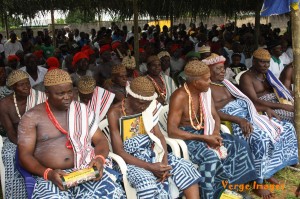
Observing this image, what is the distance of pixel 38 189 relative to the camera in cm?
288

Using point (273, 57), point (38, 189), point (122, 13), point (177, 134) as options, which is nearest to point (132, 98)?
point (177, 134)

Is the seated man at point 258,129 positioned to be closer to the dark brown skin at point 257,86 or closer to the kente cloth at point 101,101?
the dark brown skin at point 257,86

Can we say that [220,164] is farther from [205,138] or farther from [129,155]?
[129,155]

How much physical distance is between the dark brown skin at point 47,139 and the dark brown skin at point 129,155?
0.25 meters

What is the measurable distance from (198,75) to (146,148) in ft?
3.00

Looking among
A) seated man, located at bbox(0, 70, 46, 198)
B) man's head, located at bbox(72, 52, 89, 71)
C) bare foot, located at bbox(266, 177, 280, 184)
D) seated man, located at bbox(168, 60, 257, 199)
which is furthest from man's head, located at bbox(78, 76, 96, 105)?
bare foot, located at bbox(266, 177, 280, 184)

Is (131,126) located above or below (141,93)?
below

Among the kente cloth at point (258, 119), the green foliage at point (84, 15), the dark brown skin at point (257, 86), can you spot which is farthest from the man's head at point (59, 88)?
the green foliage at point (84, 15)

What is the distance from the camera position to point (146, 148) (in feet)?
11.6

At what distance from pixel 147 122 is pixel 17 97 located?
4.82 feet

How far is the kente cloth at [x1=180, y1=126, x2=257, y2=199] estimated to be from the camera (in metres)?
3.58

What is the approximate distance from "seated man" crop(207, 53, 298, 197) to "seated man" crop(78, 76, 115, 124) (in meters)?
1.24

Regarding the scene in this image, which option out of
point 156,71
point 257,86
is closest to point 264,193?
point 257,86

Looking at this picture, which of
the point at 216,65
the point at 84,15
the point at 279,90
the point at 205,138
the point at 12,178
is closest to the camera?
the point at 12,178
